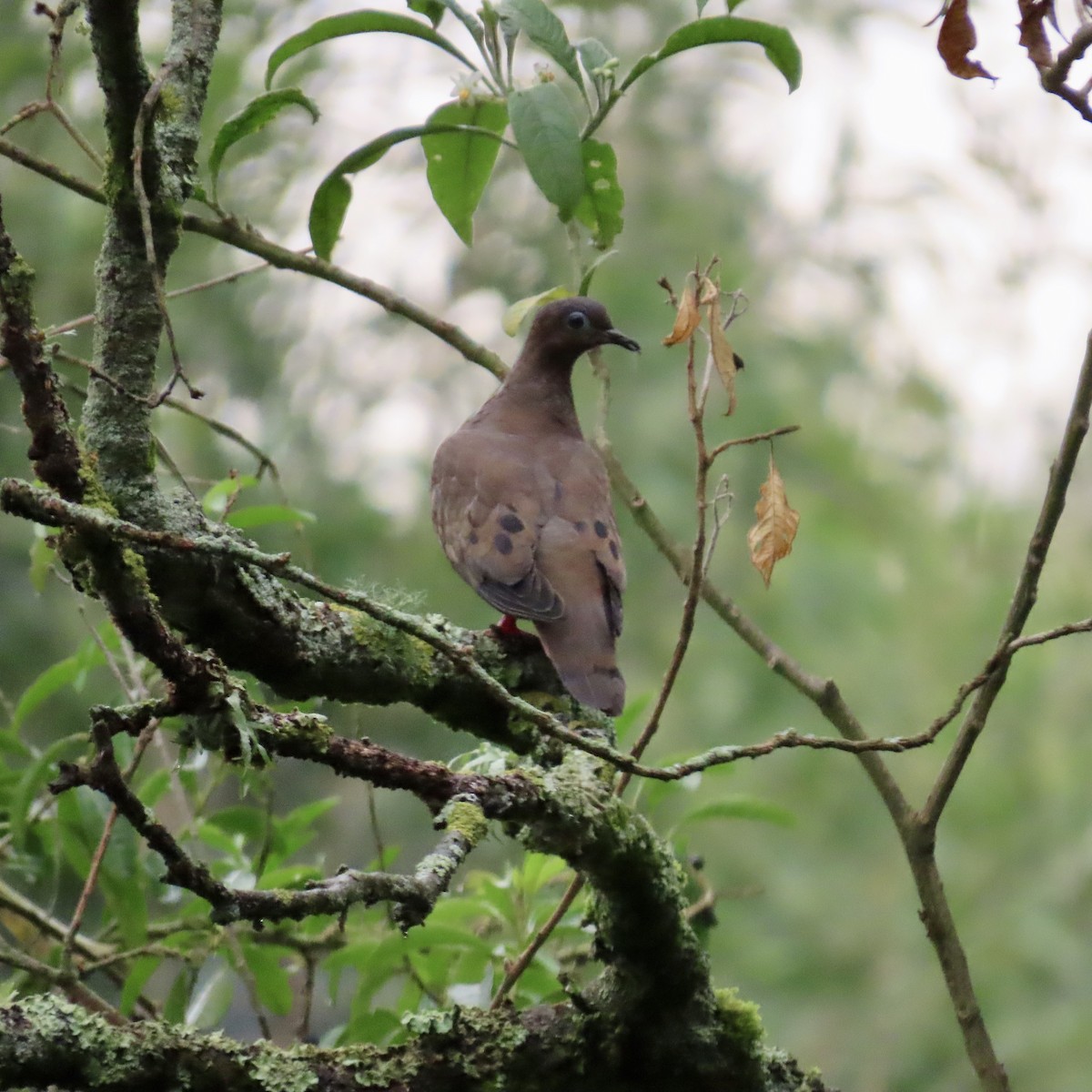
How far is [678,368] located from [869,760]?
696 cm

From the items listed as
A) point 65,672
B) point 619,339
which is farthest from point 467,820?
point 619,339

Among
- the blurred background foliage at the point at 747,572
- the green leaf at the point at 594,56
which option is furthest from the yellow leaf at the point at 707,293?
the blurred background foliage at the point at 747,572

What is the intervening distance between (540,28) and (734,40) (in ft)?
1.19

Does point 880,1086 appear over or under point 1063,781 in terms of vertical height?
under

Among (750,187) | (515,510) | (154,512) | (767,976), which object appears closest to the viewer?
(154,512)

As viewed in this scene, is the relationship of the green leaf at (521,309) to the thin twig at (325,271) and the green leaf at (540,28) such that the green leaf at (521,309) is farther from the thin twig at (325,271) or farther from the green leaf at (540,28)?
the green leaf at (540,28)

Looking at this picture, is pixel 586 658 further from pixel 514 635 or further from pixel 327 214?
pixel 327 214

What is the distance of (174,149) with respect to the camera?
1786mm

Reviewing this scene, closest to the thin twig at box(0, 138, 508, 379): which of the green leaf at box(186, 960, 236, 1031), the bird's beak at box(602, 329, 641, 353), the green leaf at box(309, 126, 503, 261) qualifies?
the green leaf at box(309, 126, 503, 261)

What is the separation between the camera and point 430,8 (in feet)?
8.23

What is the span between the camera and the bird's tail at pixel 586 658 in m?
2.66

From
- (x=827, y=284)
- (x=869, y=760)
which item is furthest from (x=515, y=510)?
(x=827, y=284)

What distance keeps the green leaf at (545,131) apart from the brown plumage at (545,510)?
0.98m

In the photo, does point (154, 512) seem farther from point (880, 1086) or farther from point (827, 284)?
point (827, 284)
